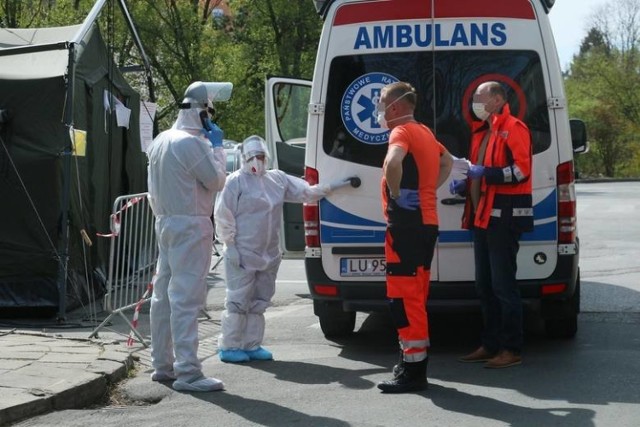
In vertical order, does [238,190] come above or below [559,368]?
above

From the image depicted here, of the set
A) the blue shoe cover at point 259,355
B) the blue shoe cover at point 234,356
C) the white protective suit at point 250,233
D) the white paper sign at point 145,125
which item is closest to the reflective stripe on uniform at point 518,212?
the white protective suit at point 250,233

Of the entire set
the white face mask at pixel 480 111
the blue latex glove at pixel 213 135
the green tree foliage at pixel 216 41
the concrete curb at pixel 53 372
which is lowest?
the concrete curb at pixel 53 372

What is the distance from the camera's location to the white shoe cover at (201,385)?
6.79 m

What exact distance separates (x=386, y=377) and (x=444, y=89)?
82.0 inches

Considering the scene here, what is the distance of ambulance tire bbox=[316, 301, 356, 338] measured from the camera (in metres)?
8.41

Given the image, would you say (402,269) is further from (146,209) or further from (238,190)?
(146,209)

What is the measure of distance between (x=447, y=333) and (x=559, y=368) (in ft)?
5.65

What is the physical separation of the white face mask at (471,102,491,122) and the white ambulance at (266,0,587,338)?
0.36 metres

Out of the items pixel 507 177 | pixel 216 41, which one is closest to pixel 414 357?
pixel 507 177

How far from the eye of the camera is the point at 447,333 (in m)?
8.80

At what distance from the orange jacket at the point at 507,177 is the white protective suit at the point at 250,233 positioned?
1.24 m

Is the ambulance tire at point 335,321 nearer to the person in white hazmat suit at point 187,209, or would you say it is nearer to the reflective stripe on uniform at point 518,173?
the person in white hazmat suit at point 187,209

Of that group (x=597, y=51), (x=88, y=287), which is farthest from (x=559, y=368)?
(x=597, y=51)

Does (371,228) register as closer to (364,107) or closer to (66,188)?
(364,107)
